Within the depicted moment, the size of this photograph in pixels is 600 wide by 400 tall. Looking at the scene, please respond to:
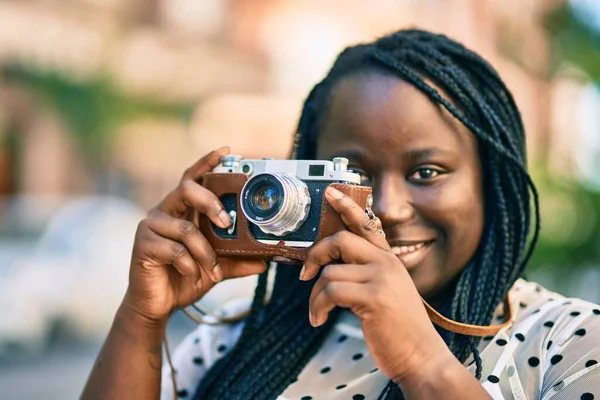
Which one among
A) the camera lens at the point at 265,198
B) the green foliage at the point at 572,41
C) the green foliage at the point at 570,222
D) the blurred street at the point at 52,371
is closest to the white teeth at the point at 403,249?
the camera lens at the point at 265,198

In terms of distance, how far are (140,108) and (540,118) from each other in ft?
31.7

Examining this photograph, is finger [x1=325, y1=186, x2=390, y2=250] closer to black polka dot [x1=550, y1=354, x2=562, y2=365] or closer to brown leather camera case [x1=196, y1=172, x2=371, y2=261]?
brown leather camera case [x1=196, y1=172, x2=371, y2=261]

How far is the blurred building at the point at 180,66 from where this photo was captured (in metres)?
13.9

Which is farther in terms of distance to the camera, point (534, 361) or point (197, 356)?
point (197, 356)

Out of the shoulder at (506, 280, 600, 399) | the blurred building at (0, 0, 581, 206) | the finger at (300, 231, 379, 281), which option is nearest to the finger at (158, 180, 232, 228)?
the finger at (300, 231, 379, 281)

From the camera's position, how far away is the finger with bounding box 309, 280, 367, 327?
1433 millimetres

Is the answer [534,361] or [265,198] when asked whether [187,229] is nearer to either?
[265,198]

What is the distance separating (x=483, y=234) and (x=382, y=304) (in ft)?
2.03

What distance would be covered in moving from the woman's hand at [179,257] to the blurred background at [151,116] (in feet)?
2.73

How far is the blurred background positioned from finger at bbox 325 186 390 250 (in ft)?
2.91

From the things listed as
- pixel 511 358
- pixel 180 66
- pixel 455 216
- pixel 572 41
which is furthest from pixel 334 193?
pixel 180 66

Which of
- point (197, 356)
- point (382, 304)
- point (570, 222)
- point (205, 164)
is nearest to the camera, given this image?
point (382, 304)

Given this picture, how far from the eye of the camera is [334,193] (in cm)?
158

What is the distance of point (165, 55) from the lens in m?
16.7
